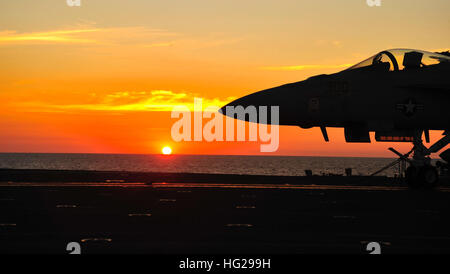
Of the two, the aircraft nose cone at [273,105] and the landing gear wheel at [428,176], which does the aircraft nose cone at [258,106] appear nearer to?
the aircraft nose cone at [273,105]

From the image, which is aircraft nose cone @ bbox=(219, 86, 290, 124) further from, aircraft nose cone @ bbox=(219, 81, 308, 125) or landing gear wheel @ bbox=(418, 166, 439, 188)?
landing gear wheel @ bbox=(418, 166, 439, 188)

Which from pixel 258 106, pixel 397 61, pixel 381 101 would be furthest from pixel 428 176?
pixel 258 106

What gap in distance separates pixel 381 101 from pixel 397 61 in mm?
1607

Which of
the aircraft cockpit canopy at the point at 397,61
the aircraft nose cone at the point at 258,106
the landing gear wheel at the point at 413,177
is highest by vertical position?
the aircraft cockpit canopy at the point at 397,61

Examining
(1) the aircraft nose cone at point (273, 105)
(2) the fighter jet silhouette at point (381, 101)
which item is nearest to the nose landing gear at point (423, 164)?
(2) the fighter jet silhouette at point (381, 101)

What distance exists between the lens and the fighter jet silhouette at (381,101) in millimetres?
18250

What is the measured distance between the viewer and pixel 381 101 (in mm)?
19141

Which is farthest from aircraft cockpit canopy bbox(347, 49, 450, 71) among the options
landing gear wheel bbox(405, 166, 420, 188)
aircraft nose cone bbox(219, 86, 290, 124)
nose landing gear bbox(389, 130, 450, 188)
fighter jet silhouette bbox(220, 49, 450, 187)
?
landing gear wheel bbox(405, 166, 420, 188)

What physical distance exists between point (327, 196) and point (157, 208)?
6.54 m

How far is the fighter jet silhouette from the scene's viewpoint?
59.9 ft

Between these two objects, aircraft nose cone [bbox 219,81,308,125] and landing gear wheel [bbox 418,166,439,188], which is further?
landing gear wheel [bbox 418,166,439,188]
